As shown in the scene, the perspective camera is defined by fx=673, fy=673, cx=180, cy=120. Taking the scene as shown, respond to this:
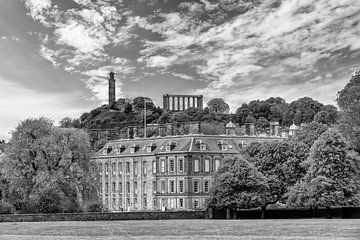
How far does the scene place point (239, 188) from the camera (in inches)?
2628

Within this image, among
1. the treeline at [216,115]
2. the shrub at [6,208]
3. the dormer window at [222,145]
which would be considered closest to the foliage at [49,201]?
the shrub at [6,208]

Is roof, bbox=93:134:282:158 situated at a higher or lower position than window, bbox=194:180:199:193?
higher

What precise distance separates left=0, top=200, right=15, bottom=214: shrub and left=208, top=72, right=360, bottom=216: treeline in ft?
62.2

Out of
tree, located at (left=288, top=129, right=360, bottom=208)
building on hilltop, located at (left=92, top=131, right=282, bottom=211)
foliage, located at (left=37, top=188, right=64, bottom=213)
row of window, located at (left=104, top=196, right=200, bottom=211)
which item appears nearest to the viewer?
tree, located at (left=288, top=129, right=360, bottom=208)

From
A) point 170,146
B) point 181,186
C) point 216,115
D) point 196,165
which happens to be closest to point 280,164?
point 196,165

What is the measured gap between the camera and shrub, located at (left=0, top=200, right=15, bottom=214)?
→ 62.0 metres

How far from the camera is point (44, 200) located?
202 feet

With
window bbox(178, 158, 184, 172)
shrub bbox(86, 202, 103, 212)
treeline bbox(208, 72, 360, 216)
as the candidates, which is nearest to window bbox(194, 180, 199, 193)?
window bbox(178, 158, 184, 172)

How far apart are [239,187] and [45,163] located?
749 inches

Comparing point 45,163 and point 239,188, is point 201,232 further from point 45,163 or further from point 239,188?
point 239,188

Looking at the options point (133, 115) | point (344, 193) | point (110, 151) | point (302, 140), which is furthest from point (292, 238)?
point (133, 115)

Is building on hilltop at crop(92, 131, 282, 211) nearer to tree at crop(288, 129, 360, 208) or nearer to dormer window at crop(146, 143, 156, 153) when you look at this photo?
dormer window at crop(146, 143, 156, 153)

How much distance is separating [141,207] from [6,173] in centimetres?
4103

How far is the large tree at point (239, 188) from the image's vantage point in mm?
65425
